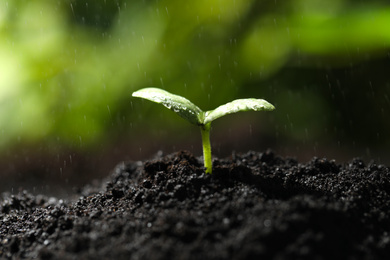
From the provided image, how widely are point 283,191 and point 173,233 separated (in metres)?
0.47

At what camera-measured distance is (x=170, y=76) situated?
12.9 feet

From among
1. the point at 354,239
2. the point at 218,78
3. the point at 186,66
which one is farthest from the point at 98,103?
the point at 354,239

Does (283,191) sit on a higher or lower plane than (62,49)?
lower

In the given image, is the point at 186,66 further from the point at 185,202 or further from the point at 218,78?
the point at 185,202

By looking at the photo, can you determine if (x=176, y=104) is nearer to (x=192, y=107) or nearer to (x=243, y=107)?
(x=192, y=107)

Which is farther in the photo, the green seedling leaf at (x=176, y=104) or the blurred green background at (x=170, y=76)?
the blurred green background at (x=170, y=76)

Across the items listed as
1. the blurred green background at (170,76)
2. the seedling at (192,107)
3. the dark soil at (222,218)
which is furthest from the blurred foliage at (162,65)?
the seedling at (192,107)

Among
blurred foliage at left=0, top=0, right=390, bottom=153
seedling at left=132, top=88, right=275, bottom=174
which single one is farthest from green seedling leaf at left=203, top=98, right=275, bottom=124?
blurred foliage at left=0, top=0, right=390, bottom=153

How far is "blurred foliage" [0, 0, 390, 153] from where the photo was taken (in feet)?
12.3

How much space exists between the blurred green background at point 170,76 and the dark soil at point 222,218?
1970 millimetres

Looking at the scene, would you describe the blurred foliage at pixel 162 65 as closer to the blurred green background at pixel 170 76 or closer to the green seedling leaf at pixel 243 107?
the blurred green background at pixel 170 76

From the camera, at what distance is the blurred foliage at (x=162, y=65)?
3760 mm

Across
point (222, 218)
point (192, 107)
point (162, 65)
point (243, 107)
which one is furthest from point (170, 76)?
point (222, 218)

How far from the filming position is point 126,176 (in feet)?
6.84
